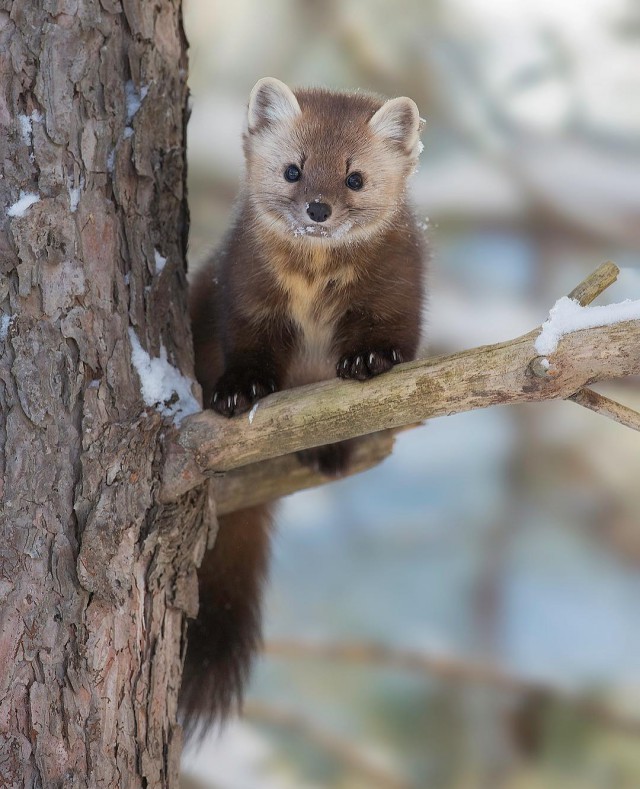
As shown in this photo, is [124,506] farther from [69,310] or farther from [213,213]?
[213,213]

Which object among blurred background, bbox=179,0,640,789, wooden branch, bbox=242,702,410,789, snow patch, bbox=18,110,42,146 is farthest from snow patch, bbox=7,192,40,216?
wooden branch, bbox=242,702,410,789

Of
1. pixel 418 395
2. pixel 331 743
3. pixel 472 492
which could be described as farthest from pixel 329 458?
pixel 331 743

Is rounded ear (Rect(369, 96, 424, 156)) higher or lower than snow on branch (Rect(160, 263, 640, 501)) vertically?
higher

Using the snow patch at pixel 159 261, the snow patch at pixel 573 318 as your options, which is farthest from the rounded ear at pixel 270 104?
the snow patch at pixel 573 318

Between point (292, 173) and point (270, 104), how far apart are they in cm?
28

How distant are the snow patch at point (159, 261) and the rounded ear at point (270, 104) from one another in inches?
24.7

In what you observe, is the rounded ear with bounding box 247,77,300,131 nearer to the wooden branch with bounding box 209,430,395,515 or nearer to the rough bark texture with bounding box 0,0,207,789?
the rough bark texture with bounding box 0,0,207,789

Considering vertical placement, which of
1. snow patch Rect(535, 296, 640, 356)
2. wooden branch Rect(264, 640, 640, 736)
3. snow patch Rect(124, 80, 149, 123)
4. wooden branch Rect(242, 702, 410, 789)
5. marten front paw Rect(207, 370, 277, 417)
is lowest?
wooden branch Rect(242, 702, 410, 789)

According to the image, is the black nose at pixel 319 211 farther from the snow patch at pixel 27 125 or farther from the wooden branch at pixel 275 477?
the wooden branch at pixel 275 477

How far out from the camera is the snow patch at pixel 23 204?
8.70 ft

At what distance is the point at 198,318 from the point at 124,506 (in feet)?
4.08

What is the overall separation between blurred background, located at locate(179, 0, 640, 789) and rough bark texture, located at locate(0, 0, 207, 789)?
2500 mm

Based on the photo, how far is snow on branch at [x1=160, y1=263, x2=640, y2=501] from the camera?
2.24 m

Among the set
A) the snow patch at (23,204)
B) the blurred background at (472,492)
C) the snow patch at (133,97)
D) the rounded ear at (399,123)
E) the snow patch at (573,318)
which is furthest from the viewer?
the blurred background at (472,492)
